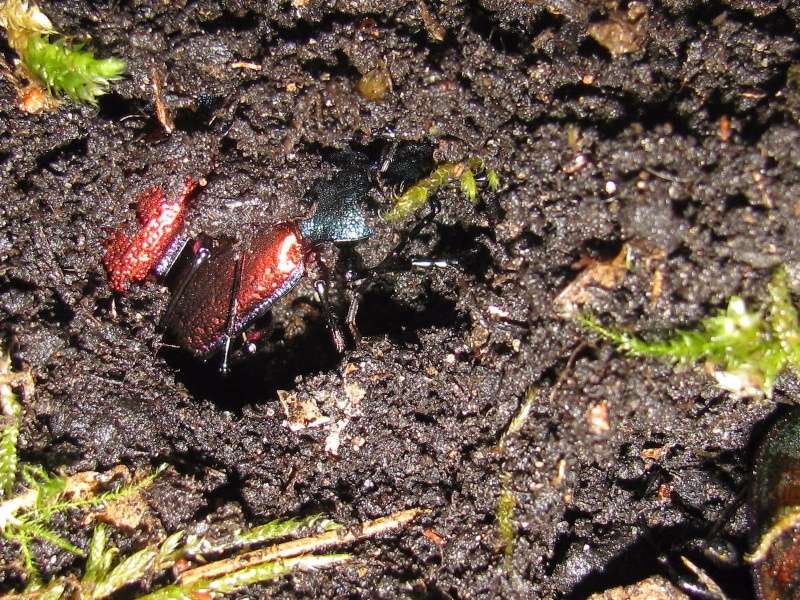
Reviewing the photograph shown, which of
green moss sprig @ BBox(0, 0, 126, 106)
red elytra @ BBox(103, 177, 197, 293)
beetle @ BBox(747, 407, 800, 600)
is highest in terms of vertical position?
green moss sprig @ BBox(0, 0, 126, 106)

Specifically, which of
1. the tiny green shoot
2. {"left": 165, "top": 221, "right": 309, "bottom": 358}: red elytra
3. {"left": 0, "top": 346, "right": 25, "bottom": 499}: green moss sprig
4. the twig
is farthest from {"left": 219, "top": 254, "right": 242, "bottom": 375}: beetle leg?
the tiny green shoot

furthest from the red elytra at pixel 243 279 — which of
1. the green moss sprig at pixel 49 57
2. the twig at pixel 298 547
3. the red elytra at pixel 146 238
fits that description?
the twig at pixel 298 547

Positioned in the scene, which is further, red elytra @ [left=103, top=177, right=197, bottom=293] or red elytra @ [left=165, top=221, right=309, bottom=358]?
red elytra @ [left=165, top=221, right=309, bottom=358]

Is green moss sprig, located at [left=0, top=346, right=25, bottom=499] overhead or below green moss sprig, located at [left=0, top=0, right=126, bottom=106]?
below

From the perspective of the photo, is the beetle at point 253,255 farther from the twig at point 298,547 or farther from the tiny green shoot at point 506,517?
the tiny green shoot at point 506,517

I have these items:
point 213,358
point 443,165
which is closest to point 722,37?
point 443,165

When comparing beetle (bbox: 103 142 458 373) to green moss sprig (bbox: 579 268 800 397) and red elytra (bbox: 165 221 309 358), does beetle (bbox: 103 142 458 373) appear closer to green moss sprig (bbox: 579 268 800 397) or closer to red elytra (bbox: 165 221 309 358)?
red elytra (bbox: 165 221 309 358)
